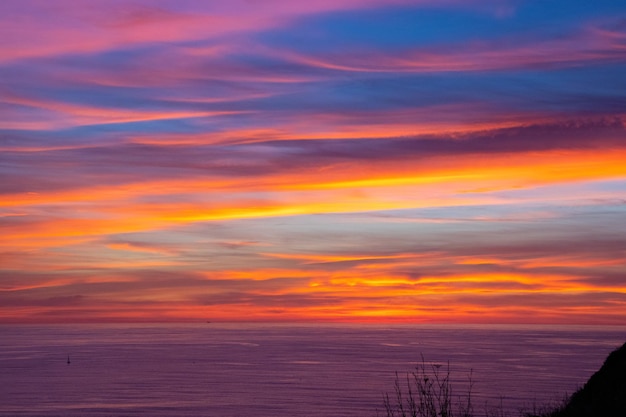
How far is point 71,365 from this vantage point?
141m

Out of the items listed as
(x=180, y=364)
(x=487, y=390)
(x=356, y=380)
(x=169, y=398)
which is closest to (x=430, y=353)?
(x=180, y=364)

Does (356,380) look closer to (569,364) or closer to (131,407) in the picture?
(131,407)

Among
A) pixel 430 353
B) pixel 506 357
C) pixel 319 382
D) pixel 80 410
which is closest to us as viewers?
pixel 80 410

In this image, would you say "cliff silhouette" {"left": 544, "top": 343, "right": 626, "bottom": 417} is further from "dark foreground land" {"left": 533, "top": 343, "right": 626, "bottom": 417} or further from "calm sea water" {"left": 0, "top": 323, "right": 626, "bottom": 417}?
"calm sea water" {"left": 0, "top": 323, "right": 626, "bottom": 417}

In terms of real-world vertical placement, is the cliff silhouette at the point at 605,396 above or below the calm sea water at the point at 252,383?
below

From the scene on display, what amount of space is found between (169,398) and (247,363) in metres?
54.7

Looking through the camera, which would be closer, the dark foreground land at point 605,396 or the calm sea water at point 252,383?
the dark foreground land at point 605,396

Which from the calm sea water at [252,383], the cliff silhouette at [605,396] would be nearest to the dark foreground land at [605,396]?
the cliff silhouette at [605,396]

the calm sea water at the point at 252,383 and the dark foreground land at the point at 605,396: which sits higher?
the calm sea water at the point at 252,383

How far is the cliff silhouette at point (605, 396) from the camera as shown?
17.4 metres

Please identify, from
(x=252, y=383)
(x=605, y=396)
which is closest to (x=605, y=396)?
(x=605, y=396)

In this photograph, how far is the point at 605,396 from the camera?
66.5 ft

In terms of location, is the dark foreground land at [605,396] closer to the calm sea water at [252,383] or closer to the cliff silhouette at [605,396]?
the cliff silhouette at [605,396]

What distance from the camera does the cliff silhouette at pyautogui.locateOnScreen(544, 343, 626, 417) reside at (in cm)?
1741
